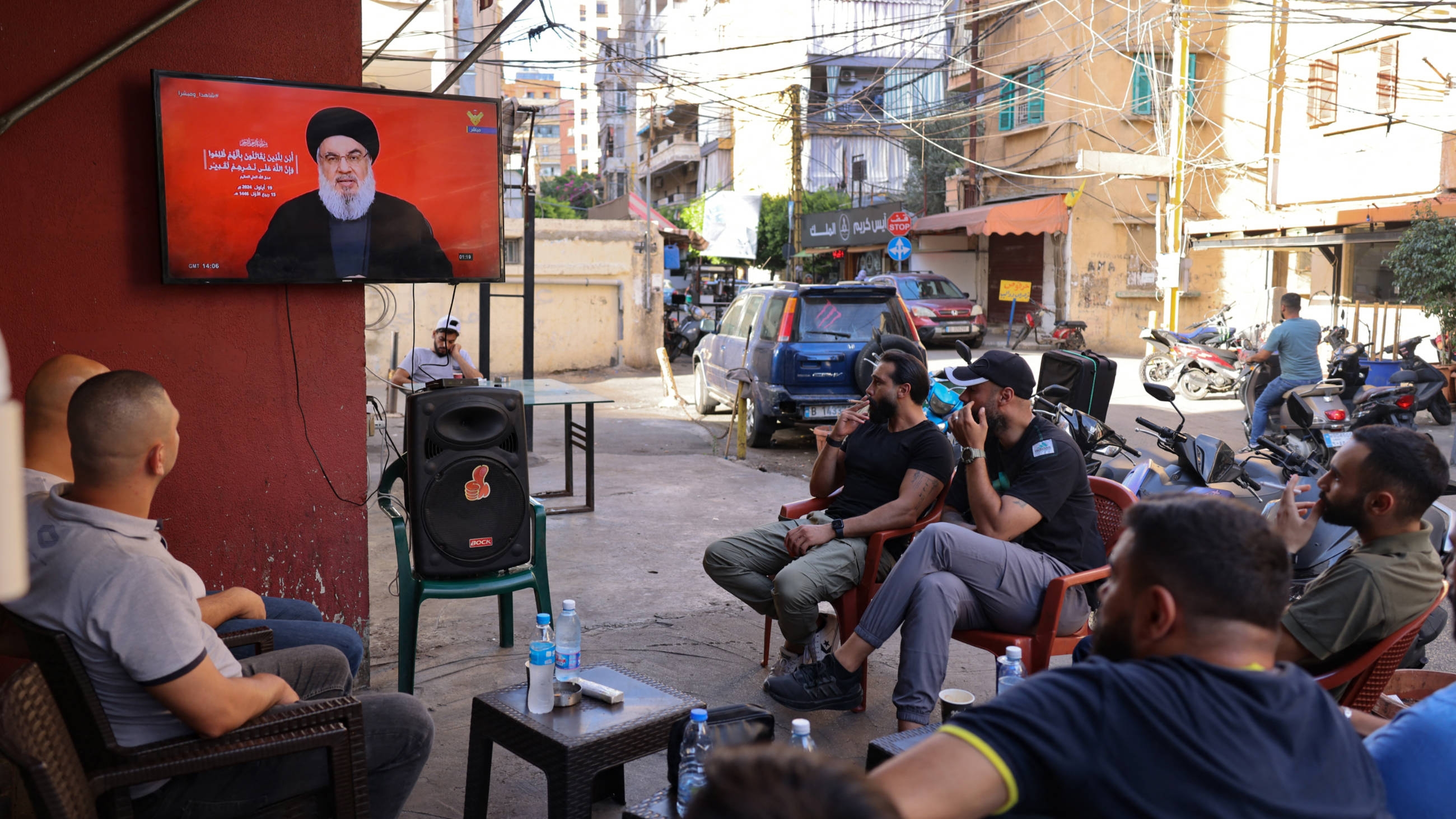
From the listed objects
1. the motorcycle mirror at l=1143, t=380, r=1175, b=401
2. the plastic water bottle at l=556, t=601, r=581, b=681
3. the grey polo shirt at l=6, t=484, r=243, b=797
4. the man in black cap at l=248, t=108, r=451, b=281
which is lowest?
the plastic water bottle at l=556, t=601, r=581, b=681

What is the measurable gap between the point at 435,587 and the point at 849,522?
1.65 metres

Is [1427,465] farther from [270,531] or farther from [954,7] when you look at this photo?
[954,7]

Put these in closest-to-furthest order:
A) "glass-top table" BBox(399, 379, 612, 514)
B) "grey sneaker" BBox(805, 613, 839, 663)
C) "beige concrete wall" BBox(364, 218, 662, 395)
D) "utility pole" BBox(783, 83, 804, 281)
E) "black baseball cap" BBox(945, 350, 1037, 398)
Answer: "black baseball cap" BBox(945, 350, 1037, 398), "grey sneaker" BBox(805, 613, 839, 663), "glass-top table" BBox(399, 379, 612, 514), "beige concrete wall" BBox(364, 218, 662, 395), "utility pole" BBox(783, 83, 804, 281)

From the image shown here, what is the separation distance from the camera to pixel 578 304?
17.9 meters

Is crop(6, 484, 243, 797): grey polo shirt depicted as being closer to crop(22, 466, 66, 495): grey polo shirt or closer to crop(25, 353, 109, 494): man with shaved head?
crop(22, 466, 66, 495): grey polo shirt

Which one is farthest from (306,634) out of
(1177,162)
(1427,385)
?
(1177,162)

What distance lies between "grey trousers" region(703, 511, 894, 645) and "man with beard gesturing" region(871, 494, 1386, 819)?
2.46 meters

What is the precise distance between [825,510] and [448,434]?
1613 mm

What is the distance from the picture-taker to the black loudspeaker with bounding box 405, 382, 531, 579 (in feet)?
13.9

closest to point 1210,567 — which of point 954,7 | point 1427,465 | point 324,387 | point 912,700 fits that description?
point 1427,465

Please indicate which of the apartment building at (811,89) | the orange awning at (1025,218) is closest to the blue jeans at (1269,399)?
the orange awning at (1025,218)

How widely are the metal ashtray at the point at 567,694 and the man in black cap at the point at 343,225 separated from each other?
1.91 metres

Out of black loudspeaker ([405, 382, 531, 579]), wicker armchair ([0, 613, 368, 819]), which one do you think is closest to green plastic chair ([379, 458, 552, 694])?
black loudspeaker ([405, 382, 531, 579])

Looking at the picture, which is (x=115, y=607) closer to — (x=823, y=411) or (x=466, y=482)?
(x=466, y=482)
